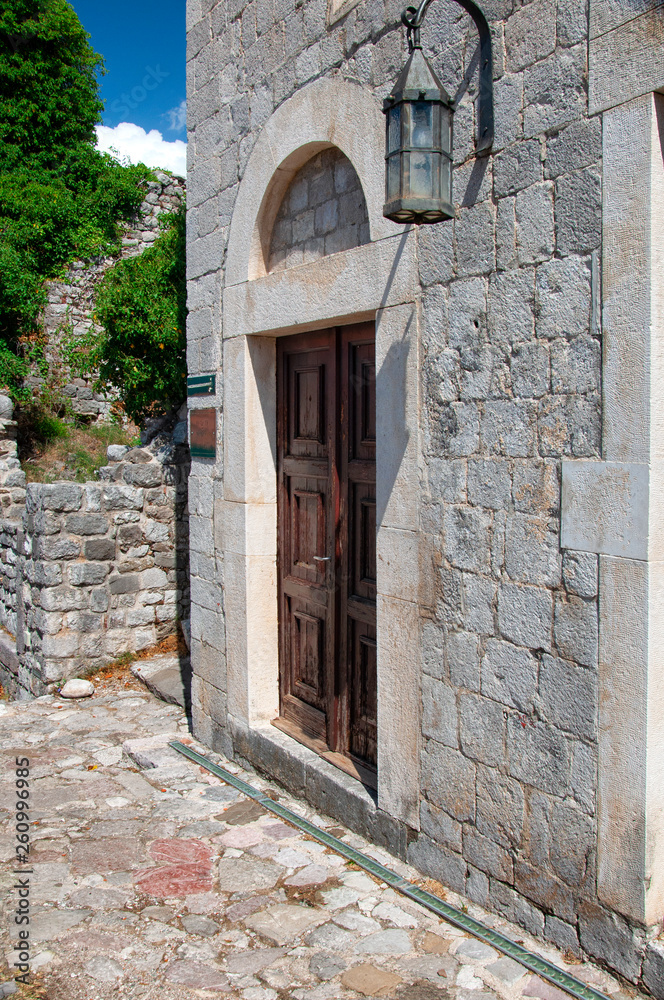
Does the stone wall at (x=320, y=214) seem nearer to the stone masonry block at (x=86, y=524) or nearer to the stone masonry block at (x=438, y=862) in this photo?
the stone masonry block at (x=438, y=862)

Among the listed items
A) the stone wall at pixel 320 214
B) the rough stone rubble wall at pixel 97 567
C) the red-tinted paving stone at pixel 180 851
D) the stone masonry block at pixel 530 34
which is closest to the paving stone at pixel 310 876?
the red-tinted paving stone at pixel 180 851

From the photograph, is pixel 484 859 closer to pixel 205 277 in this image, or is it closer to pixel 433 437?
pixel 433 437

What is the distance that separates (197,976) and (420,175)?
112 inches

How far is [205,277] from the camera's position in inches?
197

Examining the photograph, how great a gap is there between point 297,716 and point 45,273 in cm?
998

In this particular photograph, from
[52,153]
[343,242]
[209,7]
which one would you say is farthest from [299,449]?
[52,153]

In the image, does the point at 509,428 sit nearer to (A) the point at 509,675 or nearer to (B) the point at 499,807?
(A) the point at 509,675

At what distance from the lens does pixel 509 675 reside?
297 centimetres

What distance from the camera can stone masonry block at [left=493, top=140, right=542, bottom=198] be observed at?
279 cm

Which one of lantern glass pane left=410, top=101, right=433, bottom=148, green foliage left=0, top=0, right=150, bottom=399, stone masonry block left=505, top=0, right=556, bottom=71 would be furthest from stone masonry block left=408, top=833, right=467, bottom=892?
green foliage left=0, top=0, right=150, bottom=399

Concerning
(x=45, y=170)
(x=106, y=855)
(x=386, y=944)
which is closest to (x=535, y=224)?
(x=386, y=944)

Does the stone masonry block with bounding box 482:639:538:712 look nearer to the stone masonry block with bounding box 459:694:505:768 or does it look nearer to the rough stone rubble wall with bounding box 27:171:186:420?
the stone masonry block with bounding box 459:694:505:768

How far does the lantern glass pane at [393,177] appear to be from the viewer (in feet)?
8.96

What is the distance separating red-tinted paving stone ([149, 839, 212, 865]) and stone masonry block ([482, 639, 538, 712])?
160cm
